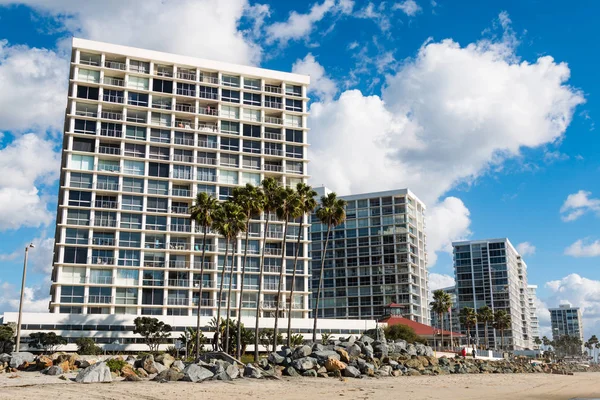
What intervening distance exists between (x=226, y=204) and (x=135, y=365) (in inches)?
1291

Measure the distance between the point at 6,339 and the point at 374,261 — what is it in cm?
9820

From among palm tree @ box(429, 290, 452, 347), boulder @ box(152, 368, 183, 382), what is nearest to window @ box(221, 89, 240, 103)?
palm tree @ box(429, 290, 452, 347)

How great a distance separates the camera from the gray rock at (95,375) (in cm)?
3557

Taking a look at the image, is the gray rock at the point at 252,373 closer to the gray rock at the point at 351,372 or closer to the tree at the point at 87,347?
the gray rock at the point at 351,372

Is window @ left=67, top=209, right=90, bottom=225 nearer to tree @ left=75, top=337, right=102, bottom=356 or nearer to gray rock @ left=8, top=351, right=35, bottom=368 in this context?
tree @ left=75, top=337, right=102, bottom=356

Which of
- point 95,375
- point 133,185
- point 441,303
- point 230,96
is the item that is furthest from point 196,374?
point 441,303

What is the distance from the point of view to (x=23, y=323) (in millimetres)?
83250

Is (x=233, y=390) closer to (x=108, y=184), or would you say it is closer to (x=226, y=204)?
(x=226, y=204)

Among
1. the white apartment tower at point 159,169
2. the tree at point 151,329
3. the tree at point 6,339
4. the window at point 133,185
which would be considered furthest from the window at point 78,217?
the tree at point 6,339

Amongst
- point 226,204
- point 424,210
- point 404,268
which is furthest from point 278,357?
point 424,210

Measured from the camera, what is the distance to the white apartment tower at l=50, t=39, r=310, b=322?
93.6m

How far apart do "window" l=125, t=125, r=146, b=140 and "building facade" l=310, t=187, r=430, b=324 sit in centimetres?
6146

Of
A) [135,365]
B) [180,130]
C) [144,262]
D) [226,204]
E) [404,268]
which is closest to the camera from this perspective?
[135,365]

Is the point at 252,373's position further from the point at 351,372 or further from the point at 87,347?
the point at 87,347
